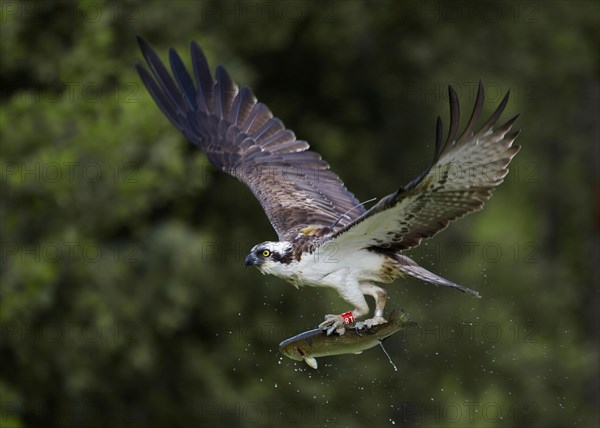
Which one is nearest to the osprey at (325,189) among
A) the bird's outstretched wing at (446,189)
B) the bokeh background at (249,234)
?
the bird's outstretched wing at (446,189)

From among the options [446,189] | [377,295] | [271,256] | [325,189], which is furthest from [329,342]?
[325,189]

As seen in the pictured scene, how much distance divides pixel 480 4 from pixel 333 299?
252 inches

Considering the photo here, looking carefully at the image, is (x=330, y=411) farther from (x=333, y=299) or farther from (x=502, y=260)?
(x=502, y=260)

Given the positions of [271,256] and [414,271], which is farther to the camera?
[271,256]

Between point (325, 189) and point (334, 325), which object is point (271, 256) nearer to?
point (334, 325)

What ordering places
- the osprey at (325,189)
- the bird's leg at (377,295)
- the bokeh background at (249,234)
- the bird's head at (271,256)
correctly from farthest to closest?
the bokeh background at (249,234), the bird's head at (271,256), the bird's leg at (377,295), the osprey at (325,189)

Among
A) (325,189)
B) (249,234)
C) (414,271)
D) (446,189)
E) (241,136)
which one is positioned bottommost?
(249,234)

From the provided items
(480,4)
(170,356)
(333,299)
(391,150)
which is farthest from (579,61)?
(170,356)

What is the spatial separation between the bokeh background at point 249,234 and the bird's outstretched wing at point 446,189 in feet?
23.8

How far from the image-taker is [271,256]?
31.8 feet

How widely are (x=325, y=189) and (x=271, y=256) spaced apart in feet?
6.97

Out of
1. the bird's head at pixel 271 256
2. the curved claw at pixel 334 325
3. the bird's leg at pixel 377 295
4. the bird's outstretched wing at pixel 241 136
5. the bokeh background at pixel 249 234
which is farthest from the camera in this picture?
the bokeh background at pixel 249 234

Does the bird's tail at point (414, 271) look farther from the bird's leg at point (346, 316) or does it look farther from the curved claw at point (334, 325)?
the curved claw at point (334, 325)

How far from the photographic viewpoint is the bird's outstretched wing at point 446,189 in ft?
27.9
